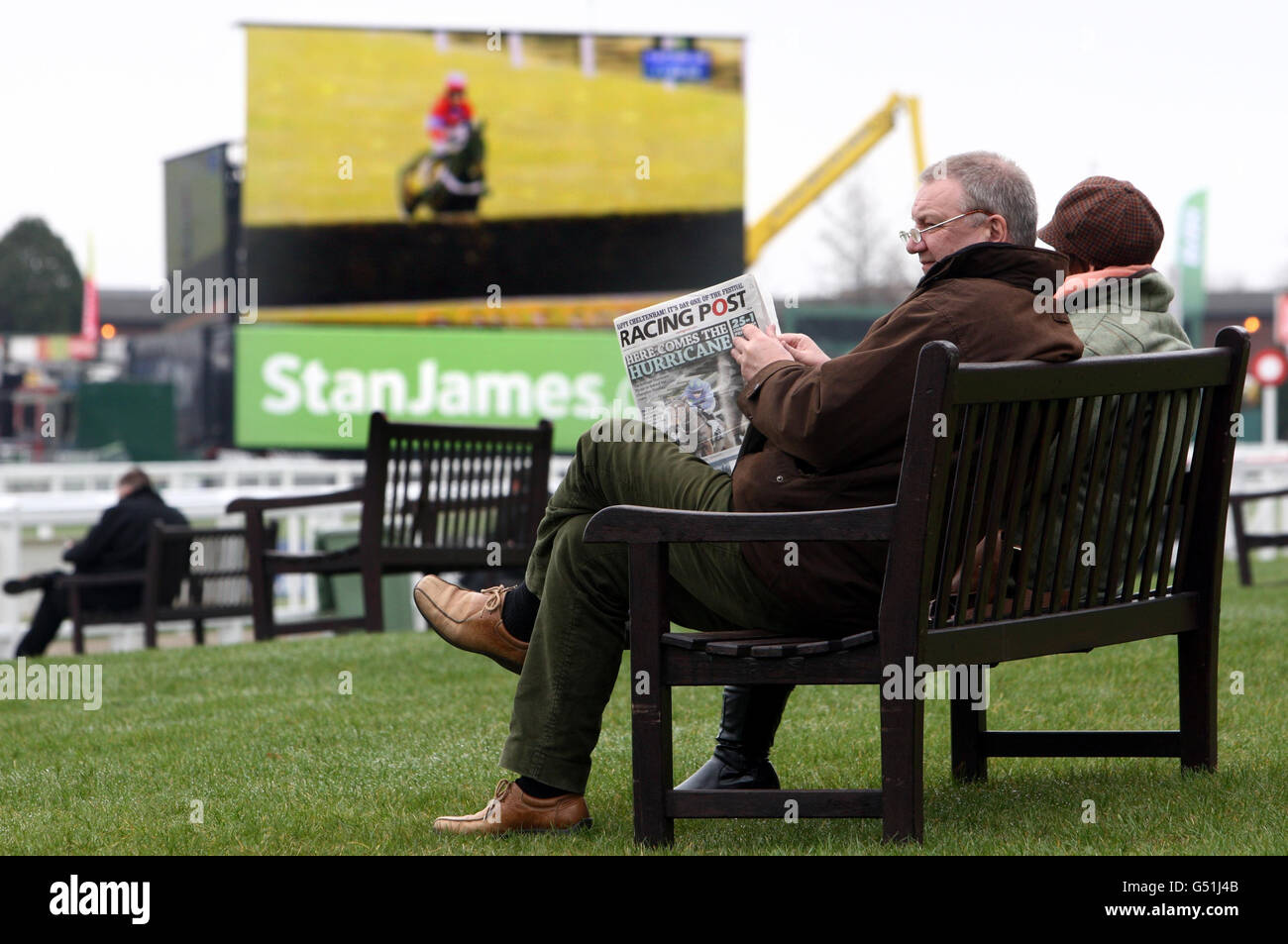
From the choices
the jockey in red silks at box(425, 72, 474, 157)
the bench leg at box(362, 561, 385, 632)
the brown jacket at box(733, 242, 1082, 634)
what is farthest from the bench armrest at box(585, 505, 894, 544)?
the jockey in red silks at box(425, 72, 474, 157)

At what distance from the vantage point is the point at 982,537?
3414 millimetres

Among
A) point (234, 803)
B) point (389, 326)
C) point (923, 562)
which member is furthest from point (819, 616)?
point (389, 326)

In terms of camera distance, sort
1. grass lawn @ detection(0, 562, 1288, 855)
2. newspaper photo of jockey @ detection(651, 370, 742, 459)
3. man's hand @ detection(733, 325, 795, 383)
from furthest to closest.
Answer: newspaper photo of jockey @ detection(651, 370, 742, 459) → grass lawn @ detection(0, 562, 1288, 855) → man's hand @ detection(733, 325, 795, 383)

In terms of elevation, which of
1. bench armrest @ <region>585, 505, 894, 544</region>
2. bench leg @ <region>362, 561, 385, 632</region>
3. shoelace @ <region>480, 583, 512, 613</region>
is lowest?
bench leg @ <region>362, 561, 385, 632</region>

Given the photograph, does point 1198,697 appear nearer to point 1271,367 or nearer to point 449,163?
point 1271,367

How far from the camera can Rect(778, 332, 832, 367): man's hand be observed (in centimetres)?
347

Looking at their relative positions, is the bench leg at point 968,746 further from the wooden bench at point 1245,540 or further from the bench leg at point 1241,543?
the bench leg at point 1241,543

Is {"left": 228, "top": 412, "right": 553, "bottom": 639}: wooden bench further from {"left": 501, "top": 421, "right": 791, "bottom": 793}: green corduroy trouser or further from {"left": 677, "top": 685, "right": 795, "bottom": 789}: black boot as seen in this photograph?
{"left": 501, "top": 421, "right": 791, "bottom": 793}: green corduroy trouser

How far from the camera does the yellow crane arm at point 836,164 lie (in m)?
34.4

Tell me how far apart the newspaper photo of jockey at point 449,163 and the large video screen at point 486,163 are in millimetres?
22

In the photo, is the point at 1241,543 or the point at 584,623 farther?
the point at 1241,543

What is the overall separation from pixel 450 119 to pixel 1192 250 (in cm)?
1259

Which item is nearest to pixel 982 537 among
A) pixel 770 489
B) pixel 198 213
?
pixel 770 489
